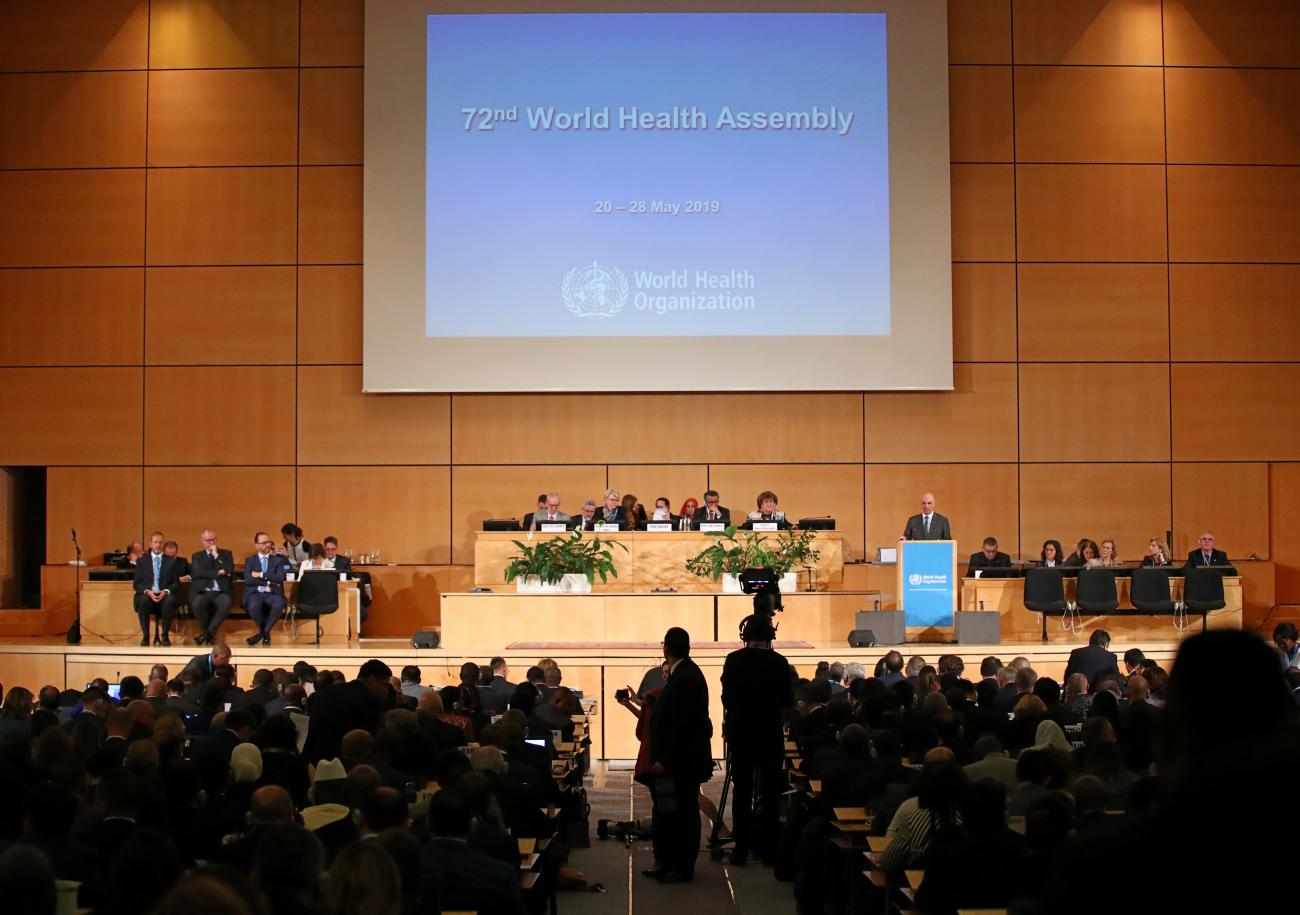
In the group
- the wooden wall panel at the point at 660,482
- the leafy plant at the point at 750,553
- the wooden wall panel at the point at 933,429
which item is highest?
the wooden wall panel at the point at 933,429

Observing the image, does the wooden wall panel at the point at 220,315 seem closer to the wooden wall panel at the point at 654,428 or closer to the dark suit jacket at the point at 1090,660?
the wooden wall panel at the point at 654,428

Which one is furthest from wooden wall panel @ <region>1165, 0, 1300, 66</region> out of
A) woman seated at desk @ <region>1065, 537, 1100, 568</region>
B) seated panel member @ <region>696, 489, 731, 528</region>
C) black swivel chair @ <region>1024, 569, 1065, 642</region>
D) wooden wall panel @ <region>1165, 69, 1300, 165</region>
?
seated panel member @ <region>696, 489, 731, 528</region>

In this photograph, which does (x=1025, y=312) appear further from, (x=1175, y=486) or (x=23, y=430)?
(x=23, y=430)

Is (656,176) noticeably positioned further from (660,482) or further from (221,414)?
(221,414)

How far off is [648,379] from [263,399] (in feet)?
14.1

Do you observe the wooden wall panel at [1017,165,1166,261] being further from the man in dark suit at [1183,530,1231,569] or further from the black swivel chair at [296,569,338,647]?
the black swivel chair at [296,569,338,647]

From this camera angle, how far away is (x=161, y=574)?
46.0 ft

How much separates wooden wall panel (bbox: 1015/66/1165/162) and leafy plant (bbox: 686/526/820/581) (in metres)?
6.02

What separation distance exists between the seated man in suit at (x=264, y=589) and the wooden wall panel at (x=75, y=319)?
357cm

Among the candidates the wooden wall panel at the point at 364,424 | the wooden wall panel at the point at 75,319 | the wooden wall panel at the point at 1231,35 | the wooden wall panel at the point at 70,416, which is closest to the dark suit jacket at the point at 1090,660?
the wooden wall panel at the point at 364,424

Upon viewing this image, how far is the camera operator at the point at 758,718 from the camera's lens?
7.55m

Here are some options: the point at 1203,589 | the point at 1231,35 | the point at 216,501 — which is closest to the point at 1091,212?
the point at 1231,35

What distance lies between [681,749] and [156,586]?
27.3ft

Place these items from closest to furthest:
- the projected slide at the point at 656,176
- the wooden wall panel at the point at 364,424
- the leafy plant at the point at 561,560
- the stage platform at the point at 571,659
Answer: the stage platform at the point at 571,659 → the leafy plant at the point at 561,560 → the projected slide at the point at 656,176 → the wooden wall panel at the point at 364,424
